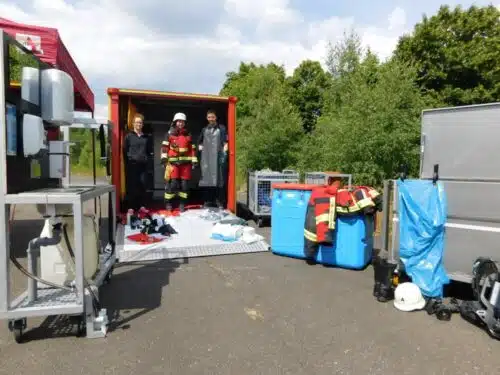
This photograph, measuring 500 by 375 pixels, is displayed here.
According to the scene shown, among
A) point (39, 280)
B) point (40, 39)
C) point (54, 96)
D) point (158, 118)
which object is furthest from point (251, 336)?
point (158, 118)

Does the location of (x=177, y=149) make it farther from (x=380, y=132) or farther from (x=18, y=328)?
(x=18, y=328)

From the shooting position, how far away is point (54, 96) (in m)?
3.60

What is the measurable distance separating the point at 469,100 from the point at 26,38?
55.9ft

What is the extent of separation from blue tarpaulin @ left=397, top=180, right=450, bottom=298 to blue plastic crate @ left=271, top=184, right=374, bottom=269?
1044 millimetres

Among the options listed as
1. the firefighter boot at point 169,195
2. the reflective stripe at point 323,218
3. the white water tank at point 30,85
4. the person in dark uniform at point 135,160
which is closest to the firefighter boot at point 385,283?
the reflective stripe at point 323,218

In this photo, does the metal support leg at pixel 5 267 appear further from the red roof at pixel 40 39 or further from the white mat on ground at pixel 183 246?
the red roof at pixel 40 39

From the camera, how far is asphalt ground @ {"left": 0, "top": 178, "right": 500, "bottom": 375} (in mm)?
2832

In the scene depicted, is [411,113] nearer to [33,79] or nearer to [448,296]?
[448,296]

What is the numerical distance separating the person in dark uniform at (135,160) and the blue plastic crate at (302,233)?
3.51 meters

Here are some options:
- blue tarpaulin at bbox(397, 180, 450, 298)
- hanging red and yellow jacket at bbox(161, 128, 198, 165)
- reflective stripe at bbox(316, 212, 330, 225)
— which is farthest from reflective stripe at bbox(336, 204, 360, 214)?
hanging red and yellow jacket at bbox(161, 128, 198, 165)

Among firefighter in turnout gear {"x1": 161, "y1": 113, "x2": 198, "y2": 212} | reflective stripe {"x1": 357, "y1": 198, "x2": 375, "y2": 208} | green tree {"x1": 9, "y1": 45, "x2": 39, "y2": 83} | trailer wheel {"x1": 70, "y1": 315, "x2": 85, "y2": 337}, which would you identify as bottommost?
trailer wheel {"x1": 70, "y1": 315, "x2": 85, "y2": 337}

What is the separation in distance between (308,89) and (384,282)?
2678 cm

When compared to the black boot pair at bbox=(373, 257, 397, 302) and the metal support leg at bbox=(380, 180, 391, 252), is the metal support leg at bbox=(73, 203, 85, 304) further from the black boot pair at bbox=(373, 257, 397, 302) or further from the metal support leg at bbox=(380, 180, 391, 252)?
the metal support leg at bbox=(380, 180, 391, 252)

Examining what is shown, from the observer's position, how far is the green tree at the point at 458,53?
16.8 metres
